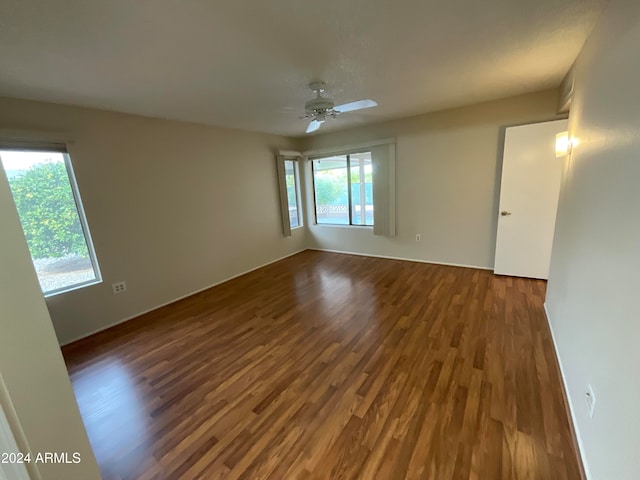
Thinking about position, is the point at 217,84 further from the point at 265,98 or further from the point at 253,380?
the point at 253,380

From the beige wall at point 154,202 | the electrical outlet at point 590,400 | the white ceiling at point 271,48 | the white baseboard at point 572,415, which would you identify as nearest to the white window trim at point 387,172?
the beige wall at point 154,202

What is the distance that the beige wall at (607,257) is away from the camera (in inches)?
38.9

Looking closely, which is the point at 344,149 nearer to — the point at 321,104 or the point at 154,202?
the point at 321,104

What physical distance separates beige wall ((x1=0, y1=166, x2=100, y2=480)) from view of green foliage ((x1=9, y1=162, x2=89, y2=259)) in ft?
8.45

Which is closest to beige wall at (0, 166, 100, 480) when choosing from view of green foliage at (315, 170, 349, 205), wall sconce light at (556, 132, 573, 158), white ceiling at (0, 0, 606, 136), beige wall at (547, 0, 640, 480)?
white ceiling at (0, 0, 606, 136)

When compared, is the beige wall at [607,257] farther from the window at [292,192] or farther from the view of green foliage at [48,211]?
the window at [292,192]

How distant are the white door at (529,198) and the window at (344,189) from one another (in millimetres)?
2057

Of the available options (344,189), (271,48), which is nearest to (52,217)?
(271,48)

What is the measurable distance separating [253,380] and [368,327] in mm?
1182

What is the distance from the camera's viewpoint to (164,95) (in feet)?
8.39

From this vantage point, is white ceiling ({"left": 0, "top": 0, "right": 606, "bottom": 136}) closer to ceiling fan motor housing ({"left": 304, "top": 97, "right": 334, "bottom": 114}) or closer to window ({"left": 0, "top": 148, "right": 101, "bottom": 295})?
ceiling fan motor housing ({"left": 304, "top": 97, "right": 334, "bottom": 114})

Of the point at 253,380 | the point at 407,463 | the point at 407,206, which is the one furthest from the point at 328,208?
the point at 407,463

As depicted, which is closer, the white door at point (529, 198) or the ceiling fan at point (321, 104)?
the ceiling fan at point (321, 104)

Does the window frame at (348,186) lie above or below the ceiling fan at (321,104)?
below
